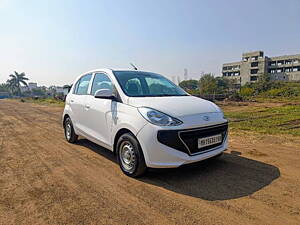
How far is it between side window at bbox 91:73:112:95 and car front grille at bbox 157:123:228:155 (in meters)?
1.61

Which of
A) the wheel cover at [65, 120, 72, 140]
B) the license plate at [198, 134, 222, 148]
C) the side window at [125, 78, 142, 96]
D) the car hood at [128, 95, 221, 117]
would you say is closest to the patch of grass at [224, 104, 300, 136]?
the license plate at [198, 134, 222, 148]

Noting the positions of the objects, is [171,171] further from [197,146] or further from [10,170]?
[10,170]

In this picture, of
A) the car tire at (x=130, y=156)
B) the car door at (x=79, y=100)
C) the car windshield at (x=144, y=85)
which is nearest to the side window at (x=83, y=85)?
the car door at (x=79, y=100)

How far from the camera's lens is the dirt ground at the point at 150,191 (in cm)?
232

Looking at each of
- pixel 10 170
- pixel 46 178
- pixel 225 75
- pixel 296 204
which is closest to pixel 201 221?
pixel 296 204

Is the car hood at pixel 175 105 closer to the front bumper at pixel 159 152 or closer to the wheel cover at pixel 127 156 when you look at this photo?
the front bumper at pixel 159 152

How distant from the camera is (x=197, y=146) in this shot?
3.08 metres

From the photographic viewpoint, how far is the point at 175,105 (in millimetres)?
3246

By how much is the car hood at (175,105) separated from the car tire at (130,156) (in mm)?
566

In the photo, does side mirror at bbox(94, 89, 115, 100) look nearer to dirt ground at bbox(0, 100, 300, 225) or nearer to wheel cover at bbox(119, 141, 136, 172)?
wheel cover at bbox(119, 141, 136, 172)

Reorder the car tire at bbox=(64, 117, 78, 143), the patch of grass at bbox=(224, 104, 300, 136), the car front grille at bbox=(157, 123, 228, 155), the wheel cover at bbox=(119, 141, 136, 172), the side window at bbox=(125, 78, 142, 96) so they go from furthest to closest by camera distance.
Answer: the patch of grass at bbox=(224, 104, 300, 136) → the car tire at bbox=(64, 117, 78, 143) → the side window at bbox=(125, 78, 142, 96) → the wheel cover at bbox=(119, 141, 136, 172) → the car front grille at bbox=(157, 123, 228, 155)

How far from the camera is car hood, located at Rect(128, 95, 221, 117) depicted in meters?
3.08

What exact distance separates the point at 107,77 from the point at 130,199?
93.3 inches

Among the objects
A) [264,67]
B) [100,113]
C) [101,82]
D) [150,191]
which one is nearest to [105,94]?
[100,113]
